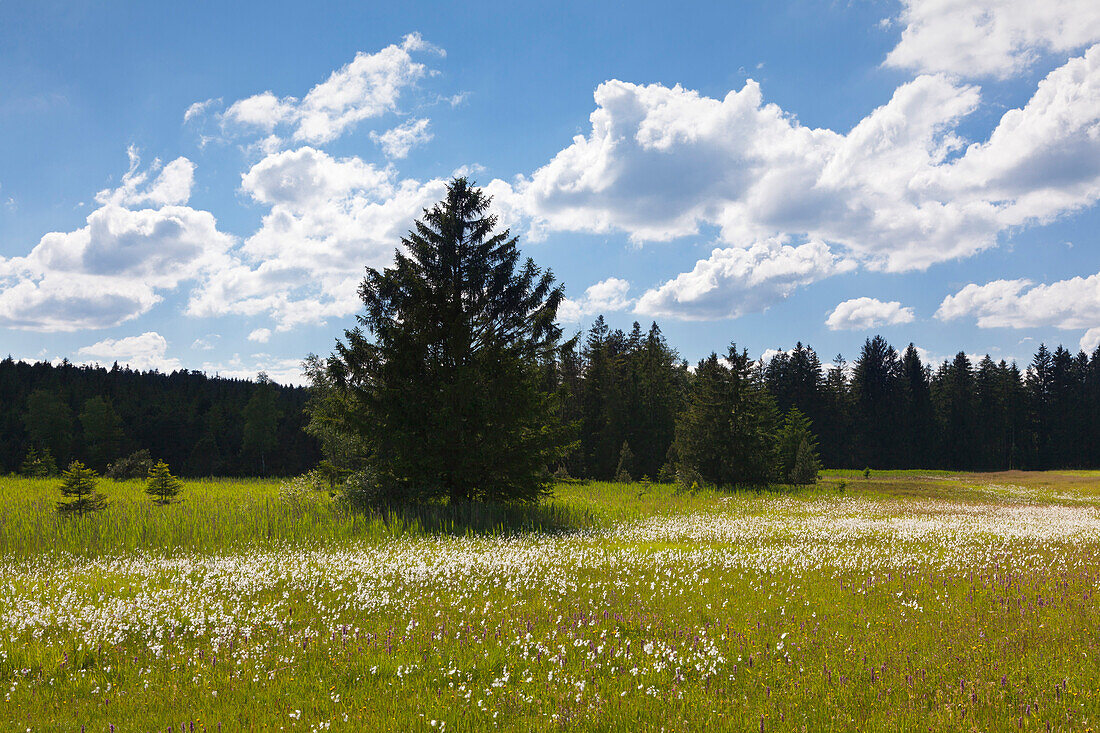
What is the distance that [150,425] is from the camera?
9056 cm

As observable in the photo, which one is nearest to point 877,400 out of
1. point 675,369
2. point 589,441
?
point 675,369

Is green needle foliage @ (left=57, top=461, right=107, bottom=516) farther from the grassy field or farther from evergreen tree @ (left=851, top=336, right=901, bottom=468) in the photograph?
evergreen tree @ (left=851, top=336, right=901, bottom=468)

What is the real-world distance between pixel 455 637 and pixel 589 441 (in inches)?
2318

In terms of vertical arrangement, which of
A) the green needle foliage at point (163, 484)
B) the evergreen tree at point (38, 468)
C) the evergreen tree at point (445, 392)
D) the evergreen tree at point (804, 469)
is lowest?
the evergreen tree at point (38, 468)

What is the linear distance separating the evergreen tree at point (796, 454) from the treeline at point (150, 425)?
55.2 metres

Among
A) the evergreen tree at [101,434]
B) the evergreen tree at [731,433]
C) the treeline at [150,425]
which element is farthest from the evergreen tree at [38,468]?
the evergreen tree at [731,433]

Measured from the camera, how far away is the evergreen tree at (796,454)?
129 feet

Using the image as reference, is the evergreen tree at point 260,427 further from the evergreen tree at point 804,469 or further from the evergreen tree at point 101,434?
the evergreen tree at point 804,469

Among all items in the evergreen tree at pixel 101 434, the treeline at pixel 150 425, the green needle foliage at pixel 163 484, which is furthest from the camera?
the treeline at pixel 150 425

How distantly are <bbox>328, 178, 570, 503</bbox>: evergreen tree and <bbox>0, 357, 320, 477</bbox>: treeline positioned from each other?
2224 inches

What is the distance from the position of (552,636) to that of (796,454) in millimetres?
40633

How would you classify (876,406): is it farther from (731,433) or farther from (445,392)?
(445,392)

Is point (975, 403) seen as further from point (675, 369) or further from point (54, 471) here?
point (54, 471)

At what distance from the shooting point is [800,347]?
322 feet
